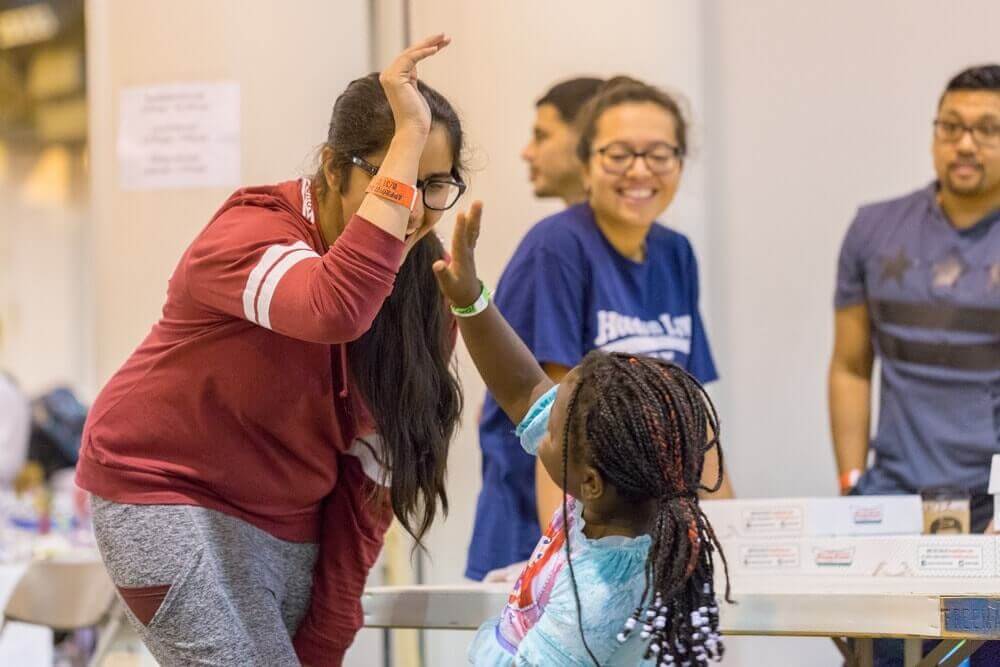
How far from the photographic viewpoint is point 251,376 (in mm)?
1883

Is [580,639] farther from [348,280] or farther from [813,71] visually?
[813,71]

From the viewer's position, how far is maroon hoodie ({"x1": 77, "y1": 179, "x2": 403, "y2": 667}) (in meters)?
1.73

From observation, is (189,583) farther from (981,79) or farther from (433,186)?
(981,79)

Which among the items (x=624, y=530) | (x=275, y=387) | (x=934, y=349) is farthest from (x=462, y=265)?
(x=934, y=349)

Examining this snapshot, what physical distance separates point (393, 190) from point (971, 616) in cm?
103

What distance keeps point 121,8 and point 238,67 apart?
1.00ft

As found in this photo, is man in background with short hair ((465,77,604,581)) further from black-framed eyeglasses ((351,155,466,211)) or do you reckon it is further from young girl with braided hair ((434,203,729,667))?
young girl with braided hair ((434,203,729,667))

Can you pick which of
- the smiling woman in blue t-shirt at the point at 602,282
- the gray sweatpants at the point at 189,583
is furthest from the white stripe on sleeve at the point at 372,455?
the smiling woman in blue t-shirt at the point at 602,282

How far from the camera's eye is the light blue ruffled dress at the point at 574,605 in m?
1.63

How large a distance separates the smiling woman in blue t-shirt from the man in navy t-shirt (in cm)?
44

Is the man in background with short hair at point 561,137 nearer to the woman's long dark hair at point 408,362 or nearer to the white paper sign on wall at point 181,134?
the white paper sign on wall at point 181,134

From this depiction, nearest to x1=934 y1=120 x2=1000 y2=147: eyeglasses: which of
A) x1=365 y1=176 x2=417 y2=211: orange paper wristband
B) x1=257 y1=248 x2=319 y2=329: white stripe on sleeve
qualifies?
x1=365 y1=176 x2=417 y2=211: orange paper wristband

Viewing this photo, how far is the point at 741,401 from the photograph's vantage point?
147 inches

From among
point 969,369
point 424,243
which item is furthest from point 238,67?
point 969,369
